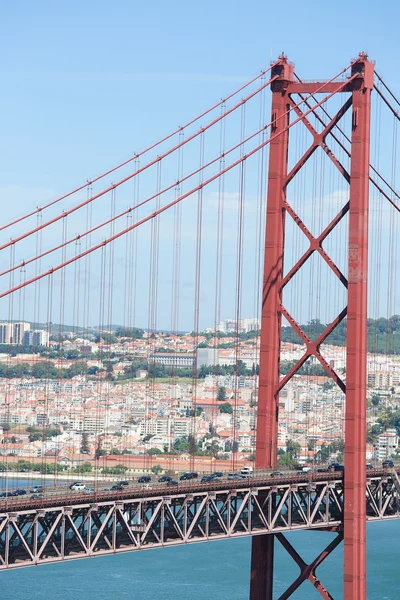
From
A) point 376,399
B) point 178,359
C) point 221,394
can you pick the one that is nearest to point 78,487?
point 376,399

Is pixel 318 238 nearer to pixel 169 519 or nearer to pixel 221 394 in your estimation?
pixel 169 519

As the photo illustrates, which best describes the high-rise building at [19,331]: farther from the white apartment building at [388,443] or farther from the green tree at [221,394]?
the green tree at [221,394]

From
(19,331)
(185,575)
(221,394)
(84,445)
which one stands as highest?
(19,331)

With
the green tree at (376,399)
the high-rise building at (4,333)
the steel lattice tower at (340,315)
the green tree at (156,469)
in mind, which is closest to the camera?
the steel lattice tower at (340,315)

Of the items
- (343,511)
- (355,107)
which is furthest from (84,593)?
(355,107)

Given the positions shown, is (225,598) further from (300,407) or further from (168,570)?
(300,407)

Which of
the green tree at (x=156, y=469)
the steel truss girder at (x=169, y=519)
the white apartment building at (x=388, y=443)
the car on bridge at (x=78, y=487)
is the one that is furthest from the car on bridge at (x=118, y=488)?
the green tree at (x=156, y=469)
